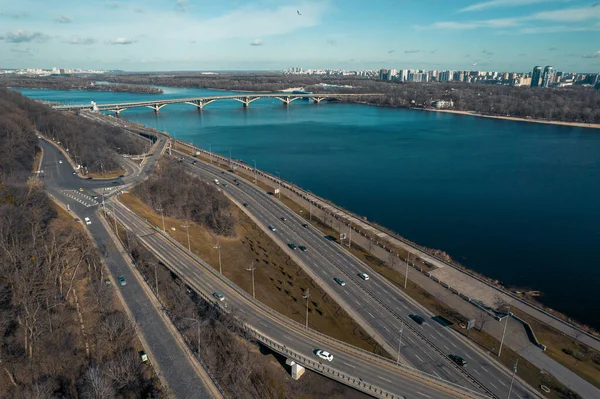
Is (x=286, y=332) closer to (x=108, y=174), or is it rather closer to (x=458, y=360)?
(x=458, y=360)

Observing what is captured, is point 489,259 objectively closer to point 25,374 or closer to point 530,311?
point 530,311

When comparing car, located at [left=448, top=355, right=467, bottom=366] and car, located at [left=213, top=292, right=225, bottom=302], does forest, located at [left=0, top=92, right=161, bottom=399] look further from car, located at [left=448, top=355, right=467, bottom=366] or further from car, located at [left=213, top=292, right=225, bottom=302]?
car, located at [left=448, top=355, right=467, bottom=366]

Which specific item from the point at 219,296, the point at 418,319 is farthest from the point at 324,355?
the point at 219,296

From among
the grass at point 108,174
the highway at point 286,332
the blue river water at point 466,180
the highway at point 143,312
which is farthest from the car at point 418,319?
the grass at point 108,174

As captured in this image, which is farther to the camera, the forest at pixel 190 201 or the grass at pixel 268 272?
the forest at pixel 190 201

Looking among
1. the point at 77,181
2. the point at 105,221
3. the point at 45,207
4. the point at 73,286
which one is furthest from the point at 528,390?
the point at 77,181

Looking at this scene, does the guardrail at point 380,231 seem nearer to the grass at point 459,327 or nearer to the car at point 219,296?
the grass at point 459,327
